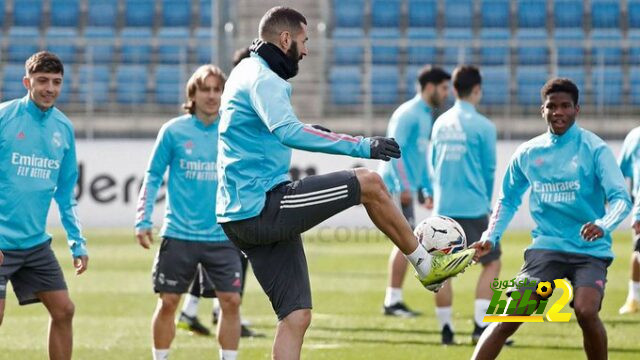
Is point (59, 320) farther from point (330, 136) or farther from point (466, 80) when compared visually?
point (466, 80)

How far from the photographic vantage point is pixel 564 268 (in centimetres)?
725

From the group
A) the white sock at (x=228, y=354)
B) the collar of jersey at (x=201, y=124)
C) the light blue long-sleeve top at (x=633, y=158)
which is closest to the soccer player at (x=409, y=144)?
the light blue long-sleeve top at (x=633, y=158)

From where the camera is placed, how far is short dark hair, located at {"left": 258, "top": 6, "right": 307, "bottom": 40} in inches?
239

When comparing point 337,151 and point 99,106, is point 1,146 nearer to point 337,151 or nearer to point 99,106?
point 337,151

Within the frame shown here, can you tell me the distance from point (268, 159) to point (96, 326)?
576 centimetres

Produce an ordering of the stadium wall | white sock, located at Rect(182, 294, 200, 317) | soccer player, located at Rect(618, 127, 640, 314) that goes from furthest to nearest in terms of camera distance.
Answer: the stadium wall → white sock, located at Rect(182, 294, 200, 317) → soccer player, located at Rect(618, 127, 640, 314)

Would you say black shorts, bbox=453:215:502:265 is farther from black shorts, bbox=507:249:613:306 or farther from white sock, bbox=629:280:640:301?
black shorts, bbox=507:249:613:306

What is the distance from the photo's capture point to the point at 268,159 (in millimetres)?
5977

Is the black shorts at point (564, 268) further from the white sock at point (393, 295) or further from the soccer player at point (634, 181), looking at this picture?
the white sock at point (393, 295)

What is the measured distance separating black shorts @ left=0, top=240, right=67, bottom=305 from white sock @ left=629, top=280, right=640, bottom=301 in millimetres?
6838

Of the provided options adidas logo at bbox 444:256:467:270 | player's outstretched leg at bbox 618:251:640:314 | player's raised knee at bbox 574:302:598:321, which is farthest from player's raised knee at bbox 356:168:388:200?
player's outstretched leg at bbox 618:251:640:314

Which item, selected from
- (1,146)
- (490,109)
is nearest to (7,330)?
(1,146)

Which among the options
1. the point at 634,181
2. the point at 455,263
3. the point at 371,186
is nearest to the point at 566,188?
the point at 455,263

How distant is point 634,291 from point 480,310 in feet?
9.02
